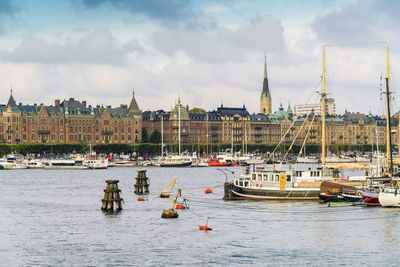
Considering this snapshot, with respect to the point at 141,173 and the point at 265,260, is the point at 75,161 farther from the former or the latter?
the point at 265,260

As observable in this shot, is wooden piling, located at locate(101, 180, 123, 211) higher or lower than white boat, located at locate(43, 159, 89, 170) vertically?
lower

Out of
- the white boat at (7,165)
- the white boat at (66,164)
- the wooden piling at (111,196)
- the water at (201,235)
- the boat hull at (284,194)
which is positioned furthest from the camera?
the white boat at (7,165)

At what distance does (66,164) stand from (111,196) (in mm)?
113808

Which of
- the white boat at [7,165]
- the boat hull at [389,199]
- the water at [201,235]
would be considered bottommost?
the water at [201,235]

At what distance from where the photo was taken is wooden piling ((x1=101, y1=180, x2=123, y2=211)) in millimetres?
67875

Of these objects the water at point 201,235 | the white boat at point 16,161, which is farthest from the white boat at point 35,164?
the water at point 201,235

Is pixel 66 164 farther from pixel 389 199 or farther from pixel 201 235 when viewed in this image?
pixel 201 235

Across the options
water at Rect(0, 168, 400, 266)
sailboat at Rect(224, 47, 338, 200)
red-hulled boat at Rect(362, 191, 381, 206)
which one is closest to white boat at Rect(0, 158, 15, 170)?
water at Rect(0, 168, 400, 266)

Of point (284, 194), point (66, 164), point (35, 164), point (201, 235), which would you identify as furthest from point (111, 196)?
point (35, 164)

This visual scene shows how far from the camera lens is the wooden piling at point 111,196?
6788cm

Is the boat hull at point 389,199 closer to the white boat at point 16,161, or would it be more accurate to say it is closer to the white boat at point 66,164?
the white boat at point 66,164

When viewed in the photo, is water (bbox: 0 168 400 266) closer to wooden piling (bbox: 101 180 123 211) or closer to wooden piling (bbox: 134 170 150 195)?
wooden piling (bbox: 101 180 123 211)

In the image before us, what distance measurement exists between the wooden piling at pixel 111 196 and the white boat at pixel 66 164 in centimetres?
10695

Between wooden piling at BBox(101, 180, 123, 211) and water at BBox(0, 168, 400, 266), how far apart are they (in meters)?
1.18
